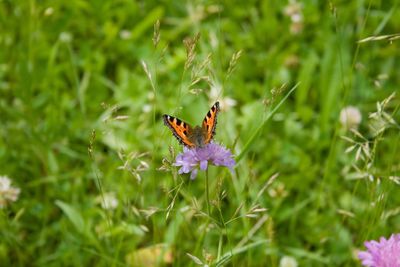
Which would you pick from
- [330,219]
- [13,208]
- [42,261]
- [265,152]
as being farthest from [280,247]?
[13,208]

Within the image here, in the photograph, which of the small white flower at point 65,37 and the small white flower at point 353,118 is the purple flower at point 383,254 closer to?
the small white flower at point 353,118

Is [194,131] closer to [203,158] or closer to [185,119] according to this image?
[203,158]

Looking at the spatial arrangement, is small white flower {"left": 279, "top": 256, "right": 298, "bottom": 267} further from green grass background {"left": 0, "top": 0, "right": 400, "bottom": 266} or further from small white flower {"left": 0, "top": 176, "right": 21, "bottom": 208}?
small white flower {"left": 0, "top": 176, "right": 21, "bottom": 208}

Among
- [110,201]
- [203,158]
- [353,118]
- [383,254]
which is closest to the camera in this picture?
[383,254]

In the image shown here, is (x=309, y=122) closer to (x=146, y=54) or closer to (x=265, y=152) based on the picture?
(x=265, y=152)

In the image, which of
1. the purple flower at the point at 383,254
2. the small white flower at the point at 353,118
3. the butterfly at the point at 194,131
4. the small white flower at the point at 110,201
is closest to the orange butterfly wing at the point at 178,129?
the butterfly at the point at 194,131

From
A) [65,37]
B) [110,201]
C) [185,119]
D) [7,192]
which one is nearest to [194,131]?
[110,201]

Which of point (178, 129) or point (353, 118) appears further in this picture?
point (353, 118)
